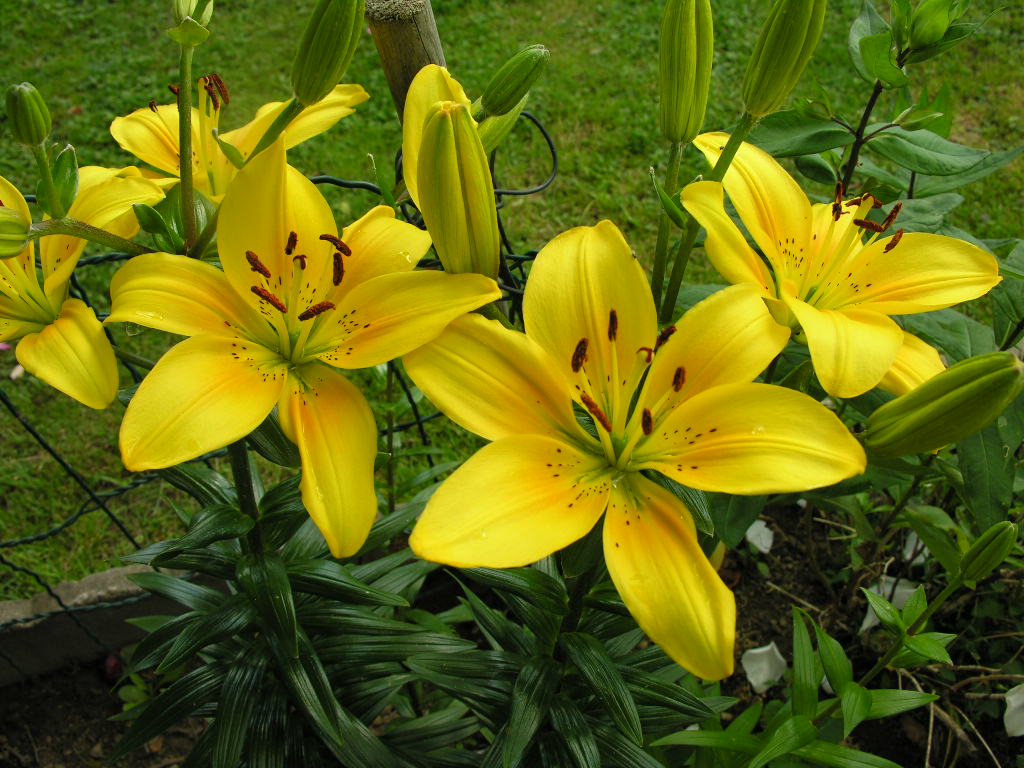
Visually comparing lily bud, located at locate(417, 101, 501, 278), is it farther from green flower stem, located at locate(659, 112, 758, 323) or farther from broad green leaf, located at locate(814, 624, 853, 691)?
broad green leaf, located at locate(814, 624, 853, 691)

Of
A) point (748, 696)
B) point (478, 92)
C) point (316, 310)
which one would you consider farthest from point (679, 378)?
point (478, 92)

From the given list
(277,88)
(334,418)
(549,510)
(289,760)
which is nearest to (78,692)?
(289,760)

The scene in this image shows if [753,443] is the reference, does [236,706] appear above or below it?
below

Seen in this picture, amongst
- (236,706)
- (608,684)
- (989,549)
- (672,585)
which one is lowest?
(236,706)

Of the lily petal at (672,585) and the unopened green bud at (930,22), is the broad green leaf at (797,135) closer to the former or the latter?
the unopened green bud at (930,22)

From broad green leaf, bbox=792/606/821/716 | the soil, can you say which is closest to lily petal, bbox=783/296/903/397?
broad green leaf, bbox=792/606/821/716

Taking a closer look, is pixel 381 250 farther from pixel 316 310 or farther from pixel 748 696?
pixel 748 696
